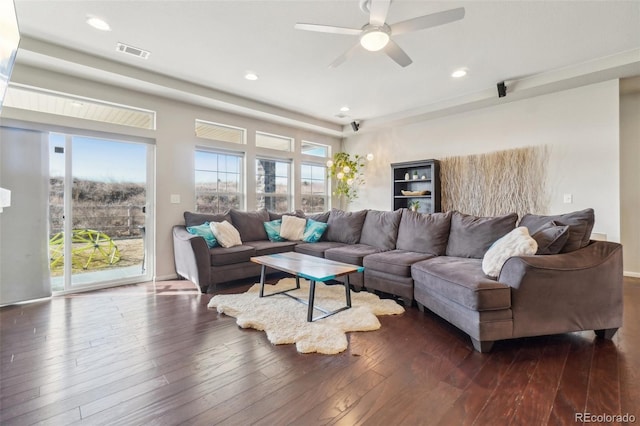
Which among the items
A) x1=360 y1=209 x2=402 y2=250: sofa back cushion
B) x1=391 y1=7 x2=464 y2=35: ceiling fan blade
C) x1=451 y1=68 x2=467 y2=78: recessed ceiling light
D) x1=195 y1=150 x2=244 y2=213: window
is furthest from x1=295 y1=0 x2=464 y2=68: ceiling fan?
x1=195 y1=150 x2=244 y2=213: window

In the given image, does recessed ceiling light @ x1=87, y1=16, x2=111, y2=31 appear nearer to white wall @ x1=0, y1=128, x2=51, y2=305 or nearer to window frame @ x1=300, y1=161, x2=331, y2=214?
white wall @ x1=0, y1=128, x2=51, y2=305

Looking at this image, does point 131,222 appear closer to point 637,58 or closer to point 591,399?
Answer: point 591,399

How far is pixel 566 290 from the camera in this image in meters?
2.06

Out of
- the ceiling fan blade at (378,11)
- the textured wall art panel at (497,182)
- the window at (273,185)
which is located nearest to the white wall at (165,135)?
the window at (273,185)

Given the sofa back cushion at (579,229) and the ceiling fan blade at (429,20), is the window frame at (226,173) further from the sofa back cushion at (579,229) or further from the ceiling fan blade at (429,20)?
the sofa back cushion at (579,229)

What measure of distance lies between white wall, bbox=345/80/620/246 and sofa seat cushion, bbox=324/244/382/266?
8.12 ft

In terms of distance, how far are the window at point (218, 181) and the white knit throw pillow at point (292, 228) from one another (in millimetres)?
950

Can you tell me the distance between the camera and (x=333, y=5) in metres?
2.38

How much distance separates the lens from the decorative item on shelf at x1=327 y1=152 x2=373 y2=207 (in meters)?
5.93

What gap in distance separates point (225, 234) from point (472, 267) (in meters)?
2.96

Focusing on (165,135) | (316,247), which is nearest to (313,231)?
(316,247)

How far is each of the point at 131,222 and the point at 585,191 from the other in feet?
19.8

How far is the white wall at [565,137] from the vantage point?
359cm

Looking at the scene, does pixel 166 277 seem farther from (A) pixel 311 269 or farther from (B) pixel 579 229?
Answer: (B) pixel 579 229
